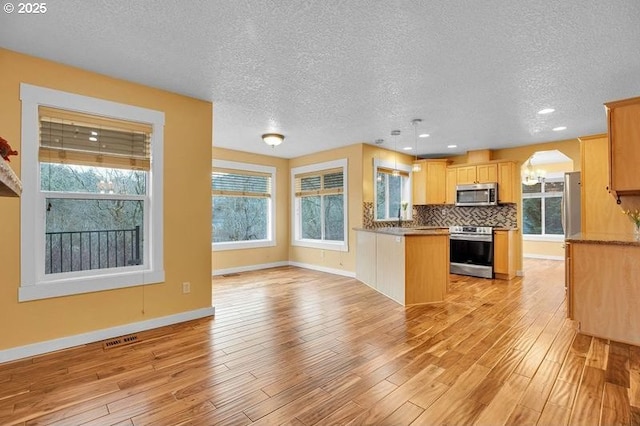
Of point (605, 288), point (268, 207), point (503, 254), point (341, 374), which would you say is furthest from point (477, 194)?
point (341, 374)

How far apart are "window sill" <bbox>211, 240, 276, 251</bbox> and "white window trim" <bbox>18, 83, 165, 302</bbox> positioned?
2.91 meters

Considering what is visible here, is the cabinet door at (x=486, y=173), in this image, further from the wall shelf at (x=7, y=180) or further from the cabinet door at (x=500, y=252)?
the wall shelf at (x=7, y=180)

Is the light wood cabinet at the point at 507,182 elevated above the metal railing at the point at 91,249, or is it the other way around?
the light wood cabinet at the point at 507,182

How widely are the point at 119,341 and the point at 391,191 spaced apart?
5632mm

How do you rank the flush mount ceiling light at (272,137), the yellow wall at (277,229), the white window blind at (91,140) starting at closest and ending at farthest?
1. the white window blind at (91,140)
2. the flush mount ceiling light at (272,137)
3. the yellow wall at (277,229)

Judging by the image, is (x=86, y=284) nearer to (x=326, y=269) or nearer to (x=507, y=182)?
(x=326, y=269)

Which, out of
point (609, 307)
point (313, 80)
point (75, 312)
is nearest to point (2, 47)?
point (75, 312)

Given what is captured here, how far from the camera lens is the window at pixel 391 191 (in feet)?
21.5

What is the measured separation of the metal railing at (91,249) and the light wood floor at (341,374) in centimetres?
81

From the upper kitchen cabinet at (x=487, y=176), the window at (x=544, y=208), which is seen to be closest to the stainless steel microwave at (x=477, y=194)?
the upper kitchen cabinet at (x=487, y=176)

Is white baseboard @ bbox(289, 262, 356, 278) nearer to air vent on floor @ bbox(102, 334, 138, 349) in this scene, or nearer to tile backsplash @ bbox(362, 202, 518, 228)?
tile backsplash @ bbox(362, 202, 518, 228)

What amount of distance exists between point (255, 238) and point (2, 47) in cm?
507

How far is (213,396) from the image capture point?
2137 mm

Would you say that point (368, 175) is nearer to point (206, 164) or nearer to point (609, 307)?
point (206, 164)
